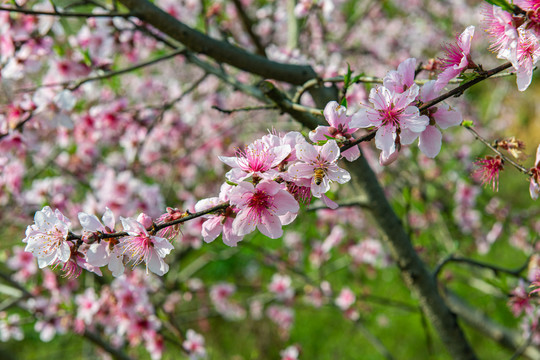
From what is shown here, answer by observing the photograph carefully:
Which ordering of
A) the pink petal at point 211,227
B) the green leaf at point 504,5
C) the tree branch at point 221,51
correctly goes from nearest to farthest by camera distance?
the green leaf at point 504,5 < the pink petal at point 211,227 < the tree branch at point 221,51

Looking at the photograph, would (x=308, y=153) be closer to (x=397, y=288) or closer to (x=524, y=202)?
(x=397, y=288)

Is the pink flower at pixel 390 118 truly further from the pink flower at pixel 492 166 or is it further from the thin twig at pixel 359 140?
the pink flower at pixel 492 166

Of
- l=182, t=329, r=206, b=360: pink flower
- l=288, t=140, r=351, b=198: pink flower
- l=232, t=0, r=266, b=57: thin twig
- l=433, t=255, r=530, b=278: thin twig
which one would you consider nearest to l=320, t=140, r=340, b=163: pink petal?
l=288, t=140, r=351, b=198: pink flower

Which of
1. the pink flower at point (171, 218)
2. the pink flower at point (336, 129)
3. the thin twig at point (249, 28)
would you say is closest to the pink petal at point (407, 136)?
the pink flower at point (336, 129)

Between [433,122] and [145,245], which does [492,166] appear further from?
[145,245]

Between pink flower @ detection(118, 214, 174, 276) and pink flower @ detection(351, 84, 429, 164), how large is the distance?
558 mm

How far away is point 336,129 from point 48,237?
80 centimetres

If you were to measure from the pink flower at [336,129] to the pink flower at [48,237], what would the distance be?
0.67 metres

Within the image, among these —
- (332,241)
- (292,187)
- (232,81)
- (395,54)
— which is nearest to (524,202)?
(395,54)

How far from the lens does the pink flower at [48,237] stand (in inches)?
39.3

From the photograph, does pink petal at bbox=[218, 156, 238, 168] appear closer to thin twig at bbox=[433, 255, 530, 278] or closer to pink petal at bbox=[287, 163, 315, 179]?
pink petal at bbox=[287, 163, 315, 179]

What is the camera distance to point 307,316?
17.9 ft

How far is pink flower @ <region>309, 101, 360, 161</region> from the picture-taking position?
0.99m

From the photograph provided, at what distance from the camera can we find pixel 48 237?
A: 105cm
